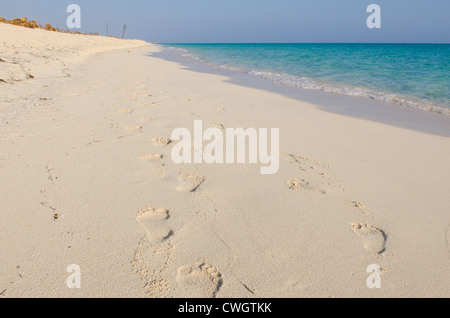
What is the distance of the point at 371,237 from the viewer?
5.15ft

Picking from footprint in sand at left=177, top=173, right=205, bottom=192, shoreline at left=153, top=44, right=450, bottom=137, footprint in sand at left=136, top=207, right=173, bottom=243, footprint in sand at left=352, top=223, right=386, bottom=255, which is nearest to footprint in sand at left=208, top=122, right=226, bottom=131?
footprint in sand at left=177, top=173, right=205, bottom=192

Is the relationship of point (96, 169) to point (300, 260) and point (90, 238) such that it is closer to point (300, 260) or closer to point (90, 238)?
point (90, 238)

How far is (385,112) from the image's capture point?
4762mm

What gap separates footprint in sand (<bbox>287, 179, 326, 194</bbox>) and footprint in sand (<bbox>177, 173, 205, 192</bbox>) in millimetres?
668

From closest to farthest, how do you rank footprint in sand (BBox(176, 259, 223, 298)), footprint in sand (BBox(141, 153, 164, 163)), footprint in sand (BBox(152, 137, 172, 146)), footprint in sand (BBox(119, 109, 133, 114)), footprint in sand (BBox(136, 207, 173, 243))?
1. footprint in sand (BBox(176, 259, 223, 298))
2. footprint in sand (BBox(136, 207, 173, 243))
3. footprint in sand (BBox(141, 153, 164, 163))
4. footprint in sand (BBox(152, 137, 172, 146))
5. footprint in sand (BBox(119, 109, 133, 114))

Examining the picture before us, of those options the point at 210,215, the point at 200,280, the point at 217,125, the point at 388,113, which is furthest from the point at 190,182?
the point at 388,113

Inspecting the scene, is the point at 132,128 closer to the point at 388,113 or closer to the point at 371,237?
the point at 371,237

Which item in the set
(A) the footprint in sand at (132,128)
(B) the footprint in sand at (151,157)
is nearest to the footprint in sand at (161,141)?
(B) the footprint in sand at (151,157)

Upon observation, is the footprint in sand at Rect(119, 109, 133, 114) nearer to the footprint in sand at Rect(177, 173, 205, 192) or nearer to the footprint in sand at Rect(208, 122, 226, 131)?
the footprint in sand at Rect(208, 122, 226, 131)

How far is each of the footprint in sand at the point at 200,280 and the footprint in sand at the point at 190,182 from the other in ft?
2.27

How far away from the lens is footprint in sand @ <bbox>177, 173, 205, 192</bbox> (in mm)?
1967

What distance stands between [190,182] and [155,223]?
53 centimetres

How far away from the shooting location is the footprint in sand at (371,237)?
1486mm
